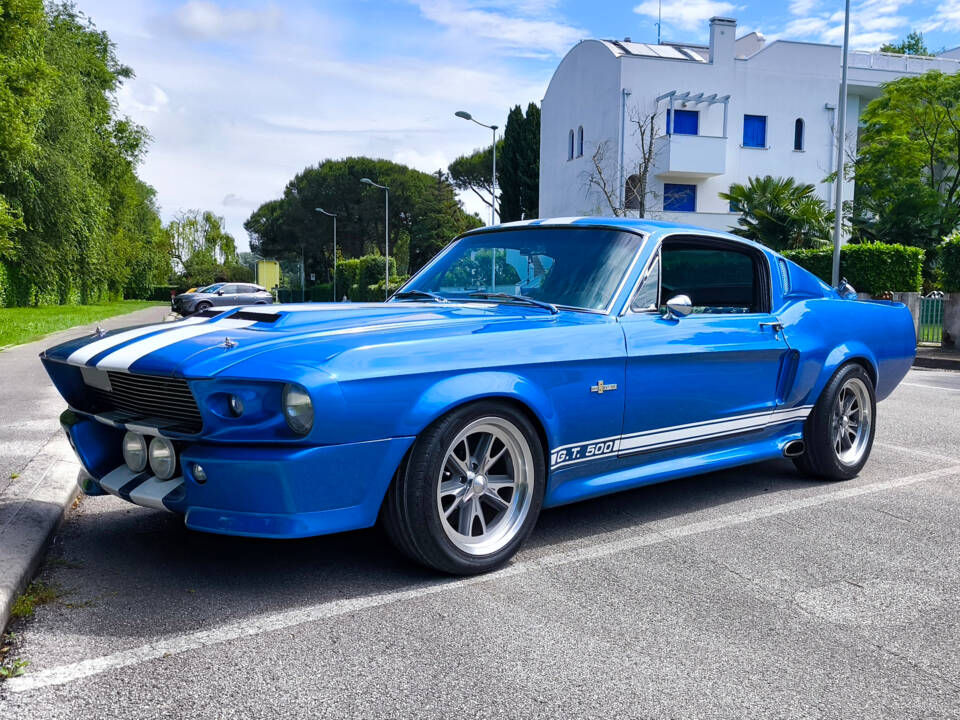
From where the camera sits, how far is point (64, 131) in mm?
32094

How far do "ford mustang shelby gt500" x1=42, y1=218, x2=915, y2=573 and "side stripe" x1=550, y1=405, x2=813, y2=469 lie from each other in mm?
12

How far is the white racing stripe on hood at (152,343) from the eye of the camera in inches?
139

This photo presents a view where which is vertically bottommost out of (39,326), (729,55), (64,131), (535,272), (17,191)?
(39,326)

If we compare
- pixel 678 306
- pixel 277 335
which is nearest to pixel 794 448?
pixel 678 306

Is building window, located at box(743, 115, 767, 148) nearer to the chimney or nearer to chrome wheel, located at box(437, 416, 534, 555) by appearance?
the chimney

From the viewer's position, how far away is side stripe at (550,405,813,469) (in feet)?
12.7

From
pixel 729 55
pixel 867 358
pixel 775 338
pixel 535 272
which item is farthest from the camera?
pixel 729 55

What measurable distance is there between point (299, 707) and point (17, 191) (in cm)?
3252

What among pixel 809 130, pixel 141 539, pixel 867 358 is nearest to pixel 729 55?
pixel 809 130

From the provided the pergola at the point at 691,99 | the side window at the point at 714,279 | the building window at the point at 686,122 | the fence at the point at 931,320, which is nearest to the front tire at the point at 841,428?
the side window at the point at 714,279

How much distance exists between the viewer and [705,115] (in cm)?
3547

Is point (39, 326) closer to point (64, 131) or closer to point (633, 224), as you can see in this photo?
point (64, 131)

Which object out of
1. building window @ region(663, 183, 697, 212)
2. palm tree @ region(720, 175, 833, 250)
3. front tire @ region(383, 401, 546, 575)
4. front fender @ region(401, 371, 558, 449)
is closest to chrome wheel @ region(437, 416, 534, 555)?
front tire @ region(383, 401, 546, 575)

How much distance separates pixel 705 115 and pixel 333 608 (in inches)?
1386
